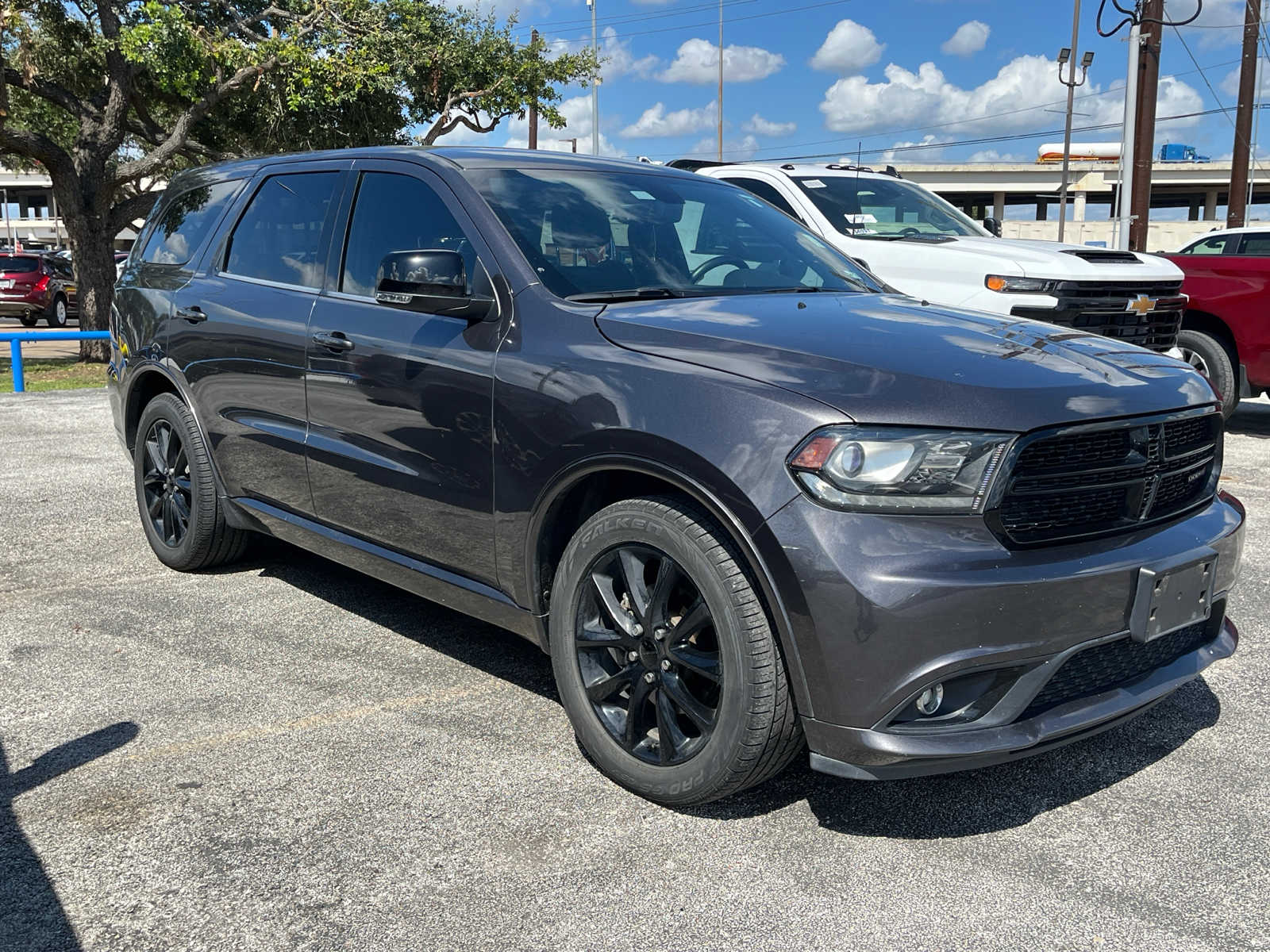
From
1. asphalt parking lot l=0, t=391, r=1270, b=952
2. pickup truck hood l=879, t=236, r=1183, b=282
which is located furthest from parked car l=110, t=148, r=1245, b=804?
pickup truck hood l=879, t=236, r=1183, b=282

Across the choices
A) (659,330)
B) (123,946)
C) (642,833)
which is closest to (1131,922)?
(642,833)

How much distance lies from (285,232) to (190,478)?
1258mm

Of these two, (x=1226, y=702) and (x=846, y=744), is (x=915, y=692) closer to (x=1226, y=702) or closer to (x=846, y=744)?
(x=846, y=744)

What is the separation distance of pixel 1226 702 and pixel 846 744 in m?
1.95

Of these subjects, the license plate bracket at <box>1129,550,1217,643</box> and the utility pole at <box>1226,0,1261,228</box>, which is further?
the utility pole at <box>1226,0,1261,228</box>

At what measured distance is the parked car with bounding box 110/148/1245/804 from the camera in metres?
2.67

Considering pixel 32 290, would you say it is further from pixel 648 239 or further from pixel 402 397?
pixel 648 239

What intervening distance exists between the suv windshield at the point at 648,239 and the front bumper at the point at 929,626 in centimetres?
132

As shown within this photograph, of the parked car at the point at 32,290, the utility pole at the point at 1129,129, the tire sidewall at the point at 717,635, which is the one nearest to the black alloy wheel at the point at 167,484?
the tire sidewall at the point at 717,635

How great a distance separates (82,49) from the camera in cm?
2064

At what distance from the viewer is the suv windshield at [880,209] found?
861 cm

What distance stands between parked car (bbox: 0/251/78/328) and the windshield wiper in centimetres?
2558

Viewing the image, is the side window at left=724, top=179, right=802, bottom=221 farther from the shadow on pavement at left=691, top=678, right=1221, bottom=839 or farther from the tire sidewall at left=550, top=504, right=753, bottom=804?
the tire sidewall at left=550, top=504, right=753, bottom=804

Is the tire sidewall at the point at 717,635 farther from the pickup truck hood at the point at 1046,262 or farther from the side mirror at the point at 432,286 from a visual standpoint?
the pickup truck hood at the point at 1046,262
